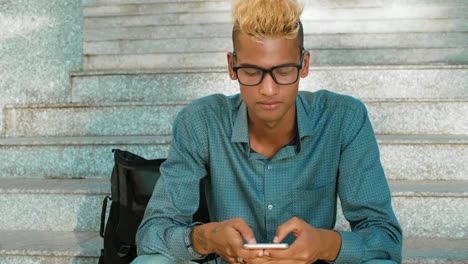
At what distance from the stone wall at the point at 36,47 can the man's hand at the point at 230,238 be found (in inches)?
81.0

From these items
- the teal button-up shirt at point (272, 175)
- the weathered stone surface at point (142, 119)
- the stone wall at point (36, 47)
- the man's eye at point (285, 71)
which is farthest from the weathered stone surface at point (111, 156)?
the man's eye at point (285, 71)

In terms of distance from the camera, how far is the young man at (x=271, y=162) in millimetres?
1459

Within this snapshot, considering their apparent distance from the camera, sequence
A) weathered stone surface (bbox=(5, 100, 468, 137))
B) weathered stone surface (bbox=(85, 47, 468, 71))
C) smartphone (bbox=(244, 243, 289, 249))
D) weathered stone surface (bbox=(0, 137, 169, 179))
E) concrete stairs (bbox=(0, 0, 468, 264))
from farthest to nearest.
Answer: weathered stone surface (bbox=(85, 47, 468, 71)) → weathered stone surface (bbox=(5, 100, 468, 137)) → weathered stone surface (bbox=(0, 137, 169, 179)) → concrete stairs (bbox=(0, 0, 468, 264)) → smartphone (bbox=(244, 243, 289, 249))

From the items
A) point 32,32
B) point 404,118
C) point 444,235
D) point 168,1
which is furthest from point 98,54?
point 444,235

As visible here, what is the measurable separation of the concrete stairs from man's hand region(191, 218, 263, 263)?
0.85m

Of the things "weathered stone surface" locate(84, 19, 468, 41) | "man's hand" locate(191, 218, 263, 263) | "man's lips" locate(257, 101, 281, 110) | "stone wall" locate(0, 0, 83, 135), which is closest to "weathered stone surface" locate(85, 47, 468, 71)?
"weathered stone surface" locate(84, 19, 468, 41)

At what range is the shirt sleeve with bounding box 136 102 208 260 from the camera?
152 cm

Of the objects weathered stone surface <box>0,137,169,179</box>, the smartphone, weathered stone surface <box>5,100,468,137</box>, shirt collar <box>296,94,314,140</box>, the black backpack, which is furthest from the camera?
weathered stone surface <box>5,100,468,137</box>

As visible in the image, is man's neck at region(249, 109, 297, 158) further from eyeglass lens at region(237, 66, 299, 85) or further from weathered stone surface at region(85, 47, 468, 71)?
weathered stone surface at region(85, 47, 468, 71)

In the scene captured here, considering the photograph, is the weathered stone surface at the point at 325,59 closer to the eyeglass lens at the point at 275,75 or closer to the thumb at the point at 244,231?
the eyeglass lens at the point at 275,75

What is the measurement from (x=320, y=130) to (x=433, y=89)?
183 cm

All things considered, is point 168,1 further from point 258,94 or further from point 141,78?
point 258,94

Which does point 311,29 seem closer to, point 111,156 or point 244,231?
point 111,156

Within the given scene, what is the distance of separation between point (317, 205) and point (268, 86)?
0.38 meters
